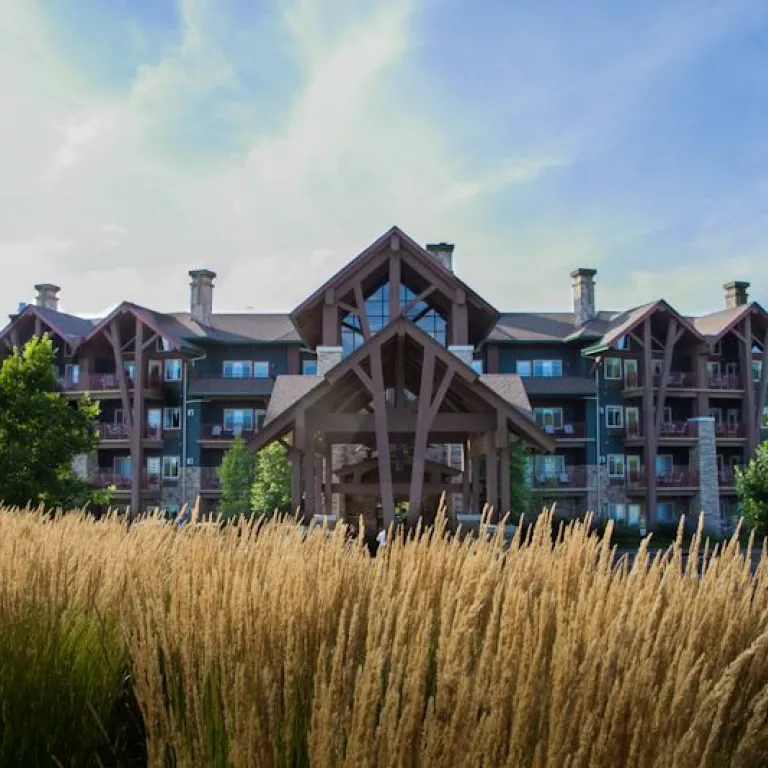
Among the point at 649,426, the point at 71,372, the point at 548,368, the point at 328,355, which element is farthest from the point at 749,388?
the point at 71,372

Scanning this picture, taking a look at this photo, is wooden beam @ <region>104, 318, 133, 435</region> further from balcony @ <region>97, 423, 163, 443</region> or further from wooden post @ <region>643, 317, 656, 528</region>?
wooden post @ <region>643, 317, 656, 528</region>

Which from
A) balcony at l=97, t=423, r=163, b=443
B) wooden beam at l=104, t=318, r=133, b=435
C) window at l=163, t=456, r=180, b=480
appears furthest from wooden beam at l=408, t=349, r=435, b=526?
window at l=163, t=456, r=180, b=480

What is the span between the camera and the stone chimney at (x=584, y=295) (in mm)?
38906

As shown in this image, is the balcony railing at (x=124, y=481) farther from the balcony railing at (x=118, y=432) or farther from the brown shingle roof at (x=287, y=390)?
the brown shingle roof at (x=287, y=390)

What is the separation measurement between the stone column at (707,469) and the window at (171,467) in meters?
25.0

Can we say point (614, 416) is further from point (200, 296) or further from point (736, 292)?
point (200, 296)

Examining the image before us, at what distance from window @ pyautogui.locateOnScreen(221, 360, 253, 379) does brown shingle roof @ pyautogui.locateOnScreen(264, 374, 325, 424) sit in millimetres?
17940

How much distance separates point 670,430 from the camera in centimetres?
3588

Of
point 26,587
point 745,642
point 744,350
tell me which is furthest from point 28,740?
point 744,350

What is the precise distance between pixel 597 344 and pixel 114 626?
33712 millimetres

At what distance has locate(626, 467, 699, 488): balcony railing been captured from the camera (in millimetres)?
35312

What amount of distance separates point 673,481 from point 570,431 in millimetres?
5311

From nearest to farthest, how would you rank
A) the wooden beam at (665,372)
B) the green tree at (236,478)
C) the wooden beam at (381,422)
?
the wooden beam at (381,422)
the green tree at (236,478)
the wooden beam at (665,372)

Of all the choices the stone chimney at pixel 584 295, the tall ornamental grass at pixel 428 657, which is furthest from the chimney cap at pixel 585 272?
the tall ornamental grass at pixel 428 657
